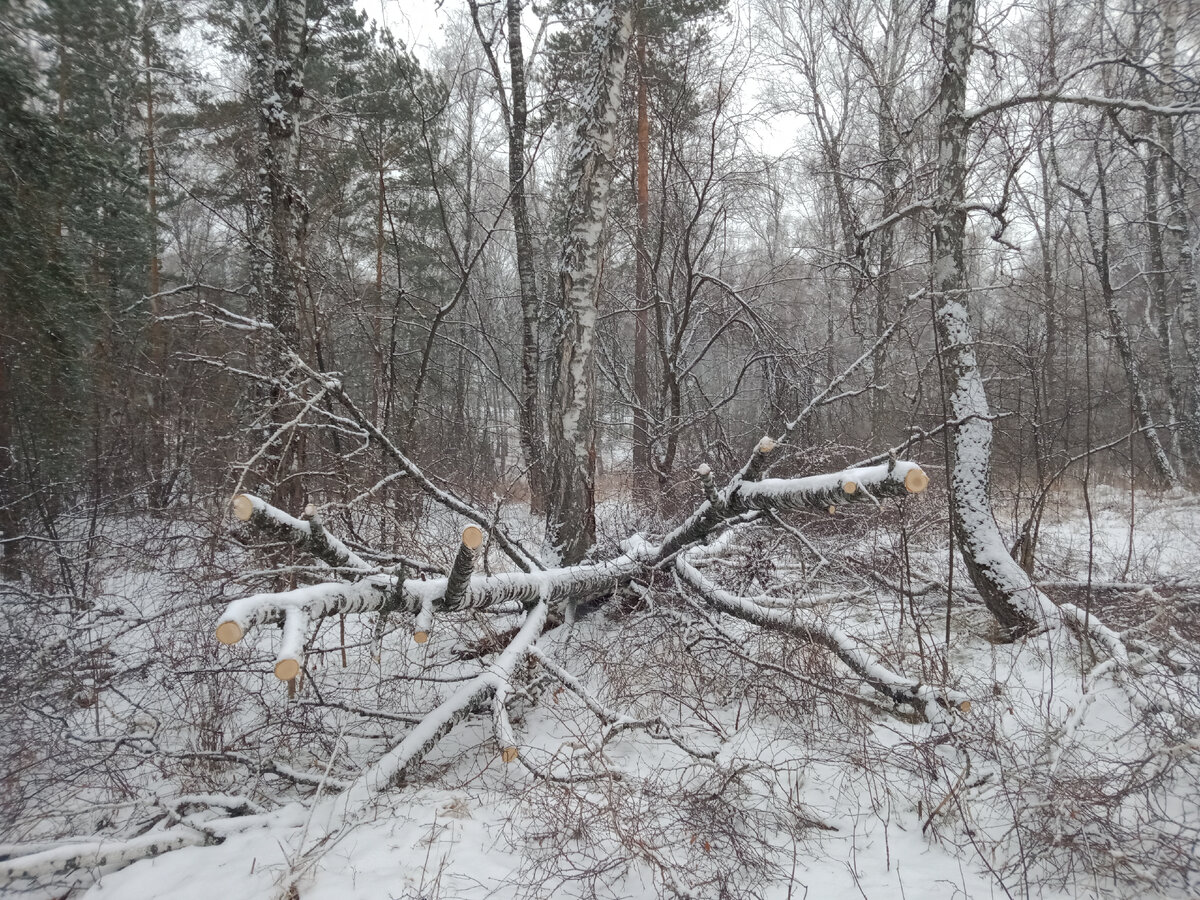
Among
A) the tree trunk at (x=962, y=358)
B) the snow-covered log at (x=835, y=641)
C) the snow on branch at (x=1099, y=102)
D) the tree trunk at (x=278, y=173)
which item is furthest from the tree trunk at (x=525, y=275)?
the snow on branch at (x=1099, y=102)

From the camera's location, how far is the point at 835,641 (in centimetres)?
357

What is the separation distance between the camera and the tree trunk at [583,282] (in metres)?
5.17

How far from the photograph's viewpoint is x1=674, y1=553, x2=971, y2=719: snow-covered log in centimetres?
312

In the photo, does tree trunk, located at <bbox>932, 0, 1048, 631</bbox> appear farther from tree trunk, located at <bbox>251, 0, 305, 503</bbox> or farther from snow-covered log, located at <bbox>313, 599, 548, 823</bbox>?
Answer: tree trunk, located at <bbox>251, 0, 305, 503</bbox>

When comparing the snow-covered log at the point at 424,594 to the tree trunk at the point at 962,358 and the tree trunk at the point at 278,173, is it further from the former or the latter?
the tree trunk at the point at 962,358

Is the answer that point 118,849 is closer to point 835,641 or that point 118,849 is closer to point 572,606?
point 572,606

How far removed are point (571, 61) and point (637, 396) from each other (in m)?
6.31

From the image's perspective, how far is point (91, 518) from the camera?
532 centimetres

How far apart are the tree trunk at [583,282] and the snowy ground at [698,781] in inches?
51.9

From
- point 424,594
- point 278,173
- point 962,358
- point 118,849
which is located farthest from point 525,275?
point 118,849

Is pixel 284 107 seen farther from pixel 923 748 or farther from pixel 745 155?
pixel 923 748

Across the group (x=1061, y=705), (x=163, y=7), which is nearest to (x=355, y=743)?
(x=1061, y=705)

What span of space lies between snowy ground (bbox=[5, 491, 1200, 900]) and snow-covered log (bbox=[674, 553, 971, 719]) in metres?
0.12

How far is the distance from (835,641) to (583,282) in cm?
344
